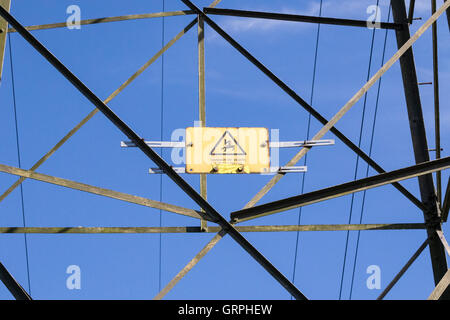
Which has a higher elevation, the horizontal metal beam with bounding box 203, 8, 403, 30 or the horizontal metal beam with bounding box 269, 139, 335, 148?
the horizontal metal beam with bounding box 203, 8, 403, 30

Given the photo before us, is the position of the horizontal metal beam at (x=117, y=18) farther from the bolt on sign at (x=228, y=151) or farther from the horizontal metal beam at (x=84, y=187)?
the horizontal metal beam at (x=84, y=187)

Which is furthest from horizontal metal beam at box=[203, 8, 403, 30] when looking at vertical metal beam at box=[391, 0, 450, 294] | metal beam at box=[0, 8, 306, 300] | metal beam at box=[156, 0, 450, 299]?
metal beam at box=[0, 8, 306, 300]

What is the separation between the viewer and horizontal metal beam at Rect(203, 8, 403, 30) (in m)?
15.9

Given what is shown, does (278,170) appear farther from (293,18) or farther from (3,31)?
(3,31)

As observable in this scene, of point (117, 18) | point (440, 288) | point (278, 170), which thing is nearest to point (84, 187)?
point (278, 170)

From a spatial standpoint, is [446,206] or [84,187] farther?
[446,206]

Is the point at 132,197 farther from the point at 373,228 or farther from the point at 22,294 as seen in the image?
the point at 373,228

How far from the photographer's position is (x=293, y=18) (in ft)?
53.2

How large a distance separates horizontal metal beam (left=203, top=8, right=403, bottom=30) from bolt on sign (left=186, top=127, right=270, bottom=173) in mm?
3144

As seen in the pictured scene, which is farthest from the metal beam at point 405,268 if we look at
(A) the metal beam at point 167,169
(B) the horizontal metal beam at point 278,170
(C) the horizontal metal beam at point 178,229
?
(A) the metal beam at point 167,169

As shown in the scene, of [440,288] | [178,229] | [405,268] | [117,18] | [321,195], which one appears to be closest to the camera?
[321,195]

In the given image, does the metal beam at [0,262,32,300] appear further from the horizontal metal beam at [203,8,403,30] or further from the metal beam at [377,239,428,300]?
the horizontal metal beam at [203,8,403,30]

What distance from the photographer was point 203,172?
554 inches

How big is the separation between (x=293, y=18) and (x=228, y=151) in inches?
146
